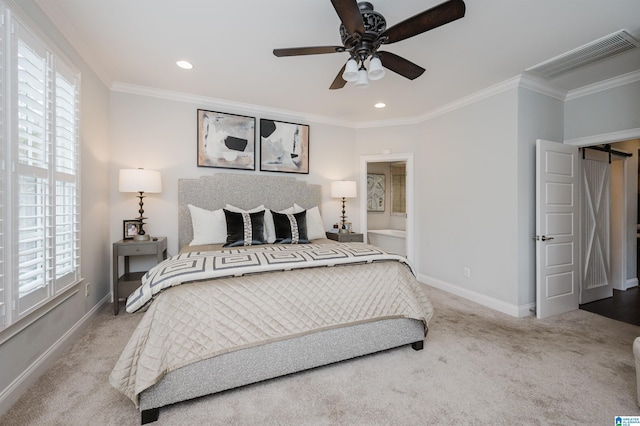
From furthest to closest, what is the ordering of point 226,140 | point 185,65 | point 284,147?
point 284,147, point 226,140, point 185,65

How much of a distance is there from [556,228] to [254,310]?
3452 millimetres

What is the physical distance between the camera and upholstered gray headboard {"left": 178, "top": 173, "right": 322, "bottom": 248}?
3627 millimetres

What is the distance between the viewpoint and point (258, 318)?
1.77 meters

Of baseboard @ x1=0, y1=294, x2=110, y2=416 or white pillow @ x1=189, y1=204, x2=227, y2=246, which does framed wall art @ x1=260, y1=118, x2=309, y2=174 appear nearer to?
white pillow @ x1=189, y1=204, x2=227, y2=246

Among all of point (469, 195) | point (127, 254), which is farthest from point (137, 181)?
point (469, 195)

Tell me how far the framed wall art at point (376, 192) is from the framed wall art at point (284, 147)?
2.94 meters

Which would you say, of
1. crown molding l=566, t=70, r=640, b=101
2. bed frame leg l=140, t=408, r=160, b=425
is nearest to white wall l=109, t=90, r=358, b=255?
bed frame leg l=140, t=408, r=160, b=425


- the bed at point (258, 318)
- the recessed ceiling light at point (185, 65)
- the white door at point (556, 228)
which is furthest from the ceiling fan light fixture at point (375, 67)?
the white door at point (556, 228)

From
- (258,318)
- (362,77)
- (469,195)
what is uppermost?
(362,77)

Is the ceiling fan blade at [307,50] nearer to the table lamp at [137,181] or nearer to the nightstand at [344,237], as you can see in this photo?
the table lamp at [137,181]

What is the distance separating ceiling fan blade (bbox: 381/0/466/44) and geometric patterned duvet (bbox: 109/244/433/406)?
63.5 inches

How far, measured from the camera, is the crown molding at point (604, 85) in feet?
9.52

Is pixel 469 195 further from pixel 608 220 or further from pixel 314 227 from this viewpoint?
pixel 608 220

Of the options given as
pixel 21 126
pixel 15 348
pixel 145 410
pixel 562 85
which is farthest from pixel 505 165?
pixel 15 348
